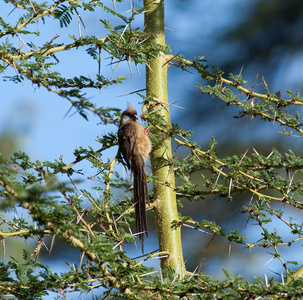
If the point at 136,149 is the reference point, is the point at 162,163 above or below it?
below

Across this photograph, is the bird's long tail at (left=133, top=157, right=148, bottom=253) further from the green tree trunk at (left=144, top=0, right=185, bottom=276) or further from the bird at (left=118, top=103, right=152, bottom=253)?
the green tree trunk at (left=144, top=0, right=185, bottom=276)

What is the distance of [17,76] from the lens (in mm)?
2842

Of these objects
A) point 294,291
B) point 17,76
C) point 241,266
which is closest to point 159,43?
point 17,76

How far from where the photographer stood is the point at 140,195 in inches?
142

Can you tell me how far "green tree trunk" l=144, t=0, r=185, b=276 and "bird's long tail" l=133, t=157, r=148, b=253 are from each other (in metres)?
0.11

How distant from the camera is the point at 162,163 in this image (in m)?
3.80

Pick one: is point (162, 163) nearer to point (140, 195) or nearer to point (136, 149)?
point (136, 149)

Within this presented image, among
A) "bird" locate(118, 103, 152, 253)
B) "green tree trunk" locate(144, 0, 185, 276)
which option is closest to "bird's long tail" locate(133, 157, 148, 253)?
"bird" locate(118, 103, 152, 253)

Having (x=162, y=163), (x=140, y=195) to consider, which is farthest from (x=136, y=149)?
(x=140, y=195)

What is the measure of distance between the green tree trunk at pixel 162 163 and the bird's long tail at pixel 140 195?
0.11 metres

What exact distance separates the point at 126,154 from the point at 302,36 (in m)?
4.91

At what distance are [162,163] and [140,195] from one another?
13.7 inches

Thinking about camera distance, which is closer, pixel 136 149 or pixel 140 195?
pixel 140 195

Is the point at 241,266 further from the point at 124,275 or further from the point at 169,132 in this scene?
the point at 124,275
